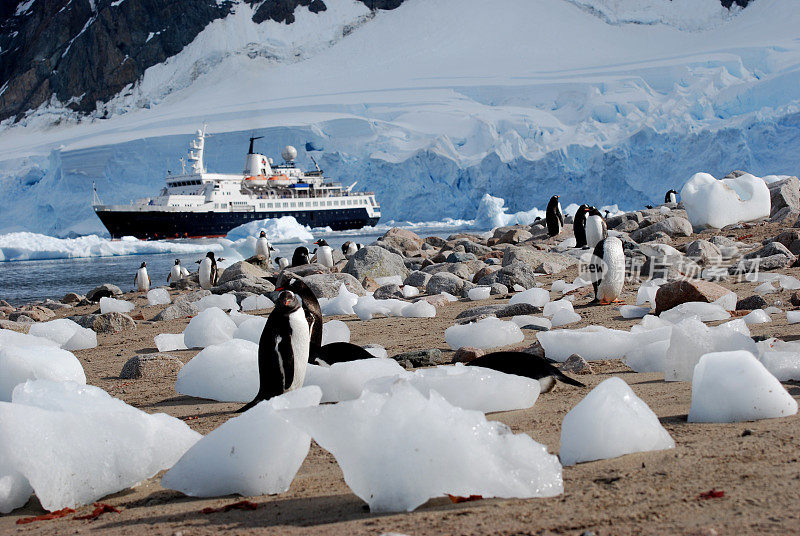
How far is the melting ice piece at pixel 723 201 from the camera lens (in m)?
9.95

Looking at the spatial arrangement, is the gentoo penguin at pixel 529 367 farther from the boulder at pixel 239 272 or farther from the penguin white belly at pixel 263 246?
the penguin white belly at pixel 263 246

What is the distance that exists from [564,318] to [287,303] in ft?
5.85

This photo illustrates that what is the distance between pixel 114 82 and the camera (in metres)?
67.9

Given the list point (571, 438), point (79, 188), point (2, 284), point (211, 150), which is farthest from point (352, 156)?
point (571, 438)

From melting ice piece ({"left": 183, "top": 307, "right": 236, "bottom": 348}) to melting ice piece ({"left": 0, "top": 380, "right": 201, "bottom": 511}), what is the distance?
2.19 meters

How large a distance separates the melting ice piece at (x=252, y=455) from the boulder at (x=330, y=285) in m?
4.80

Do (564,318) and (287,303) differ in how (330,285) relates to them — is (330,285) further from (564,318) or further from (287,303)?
(287,303)

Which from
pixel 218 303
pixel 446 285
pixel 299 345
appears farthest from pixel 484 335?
pixel 218 303

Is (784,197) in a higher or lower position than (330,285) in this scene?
lower

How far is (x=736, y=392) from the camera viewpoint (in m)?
1.90

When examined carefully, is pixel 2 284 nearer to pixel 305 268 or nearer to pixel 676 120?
pixel 305 268

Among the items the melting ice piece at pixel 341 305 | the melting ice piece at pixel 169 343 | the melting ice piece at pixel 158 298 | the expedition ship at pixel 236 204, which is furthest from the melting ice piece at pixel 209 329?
the expedition ship at pixel 236 204

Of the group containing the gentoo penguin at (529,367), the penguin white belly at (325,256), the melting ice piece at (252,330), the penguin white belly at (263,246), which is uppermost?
the gentoo penguin at (529,367)

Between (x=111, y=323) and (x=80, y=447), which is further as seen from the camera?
(x=111, y=323)
